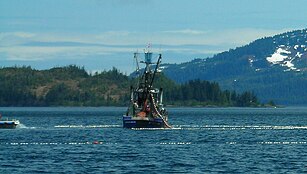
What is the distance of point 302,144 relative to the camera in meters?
130

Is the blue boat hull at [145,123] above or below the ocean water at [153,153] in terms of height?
above

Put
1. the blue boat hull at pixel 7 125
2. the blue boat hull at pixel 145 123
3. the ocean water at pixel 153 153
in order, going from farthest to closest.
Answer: the blue boat hull at pixel 7 125 → the blue boat hull at pixel 145 123 → the ocean water at pixel 153 153

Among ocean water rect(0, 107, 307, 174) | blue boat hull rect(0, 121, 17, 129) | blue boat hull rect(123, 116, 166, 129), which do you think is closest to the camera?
ocean water rect(0, 107, 307, 174)

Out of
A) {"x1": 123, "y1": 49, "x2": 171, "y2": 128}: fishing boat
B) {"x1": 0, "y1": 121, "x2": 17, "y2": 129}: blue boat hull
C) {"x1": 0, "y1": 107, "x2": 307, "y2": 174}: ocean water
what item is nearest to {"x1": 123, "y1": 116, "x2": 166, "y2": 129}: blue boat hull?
{"x1": 123, "y1": 49, "x2": 171, "y2": 128}: fishing boat

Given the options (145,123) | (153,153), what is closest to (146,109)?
(145,123)

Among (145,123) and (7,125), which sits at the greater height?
(145,123)

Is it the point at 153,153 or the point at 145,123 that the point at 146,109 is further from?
the point at 153,153

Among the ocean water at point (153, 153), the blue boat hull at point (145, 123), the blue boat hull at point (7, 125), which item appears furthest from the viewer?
the blue boat hull at point (7, 125)

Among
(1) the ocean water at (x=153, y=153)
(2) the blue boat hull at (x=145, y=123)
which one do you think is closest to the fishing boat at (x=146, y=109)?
(2) the blue boat hull at (x=145, y=123)

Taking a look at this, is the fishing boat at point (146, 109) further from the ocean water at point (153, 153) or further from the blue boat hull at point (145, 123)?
A: the ocean water at point (153, 153)

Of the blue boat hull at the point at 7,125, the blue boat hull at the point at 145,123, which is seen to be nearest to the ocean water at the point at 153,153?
the blue boat hull at the point at 145,123

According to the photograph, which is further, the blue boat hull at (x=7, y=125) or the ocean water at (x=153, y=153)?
the blue boat hull at (x=7, y=125)

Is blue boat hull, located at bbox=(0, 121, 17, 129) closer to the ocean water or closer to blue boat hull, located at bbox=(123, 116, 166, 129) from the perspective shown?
blue boat hull, located at bbox=(123, 116, 166, 129)

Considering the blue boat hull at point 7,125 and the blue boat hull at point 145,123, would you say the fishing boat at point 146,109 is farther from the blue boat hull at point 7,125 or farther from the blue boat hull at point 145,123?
→ the blue boat hull at point 7,125
